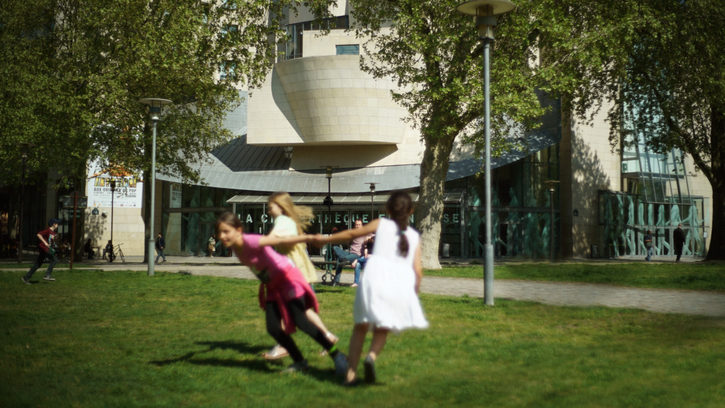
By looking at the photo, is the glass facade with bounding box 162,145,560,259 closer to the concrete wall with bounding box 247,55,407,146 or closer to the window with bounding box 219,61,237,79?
the concrete wall with bounding box 247,55,407,146

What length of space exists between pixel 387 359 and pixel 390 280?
179 cm

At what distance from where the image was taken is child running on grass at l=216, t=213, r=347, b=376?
5.55 m

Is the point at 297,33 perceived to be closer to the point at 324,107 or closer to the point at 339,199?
the point at 324,107

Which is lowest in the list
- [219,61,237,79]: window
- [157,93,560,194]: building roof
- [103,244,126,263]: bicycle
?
[103,244,126,263]: bicycle

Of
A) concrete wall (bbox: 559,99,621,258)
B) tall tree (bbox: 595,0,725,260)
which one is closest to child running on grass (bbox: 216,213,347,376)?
tall tree (bbox: 595,0,725,260)

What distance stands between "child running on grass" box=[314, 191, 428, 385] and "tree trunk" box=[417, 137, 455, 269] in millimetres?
15966

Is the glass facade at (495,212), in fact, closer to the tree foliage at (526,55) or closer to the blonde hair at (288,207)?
the tree foliage at (526,55)

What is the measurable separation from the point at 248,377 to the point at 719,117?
1013 inches

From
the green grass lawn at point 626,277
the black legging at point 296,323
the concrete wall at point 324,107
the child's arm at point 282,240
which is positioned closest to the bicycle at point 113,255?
the concrete wall at point 324,107

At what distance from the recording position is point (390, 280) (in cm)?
477

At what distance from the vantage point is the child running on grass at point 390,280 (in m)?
4.75

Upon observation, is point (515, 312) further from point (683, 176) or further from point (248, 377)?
point (683, 176)

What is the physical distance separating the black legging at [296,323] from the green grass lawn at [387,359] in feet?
0.91

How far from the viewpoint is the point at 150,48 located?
2298 centimetres
